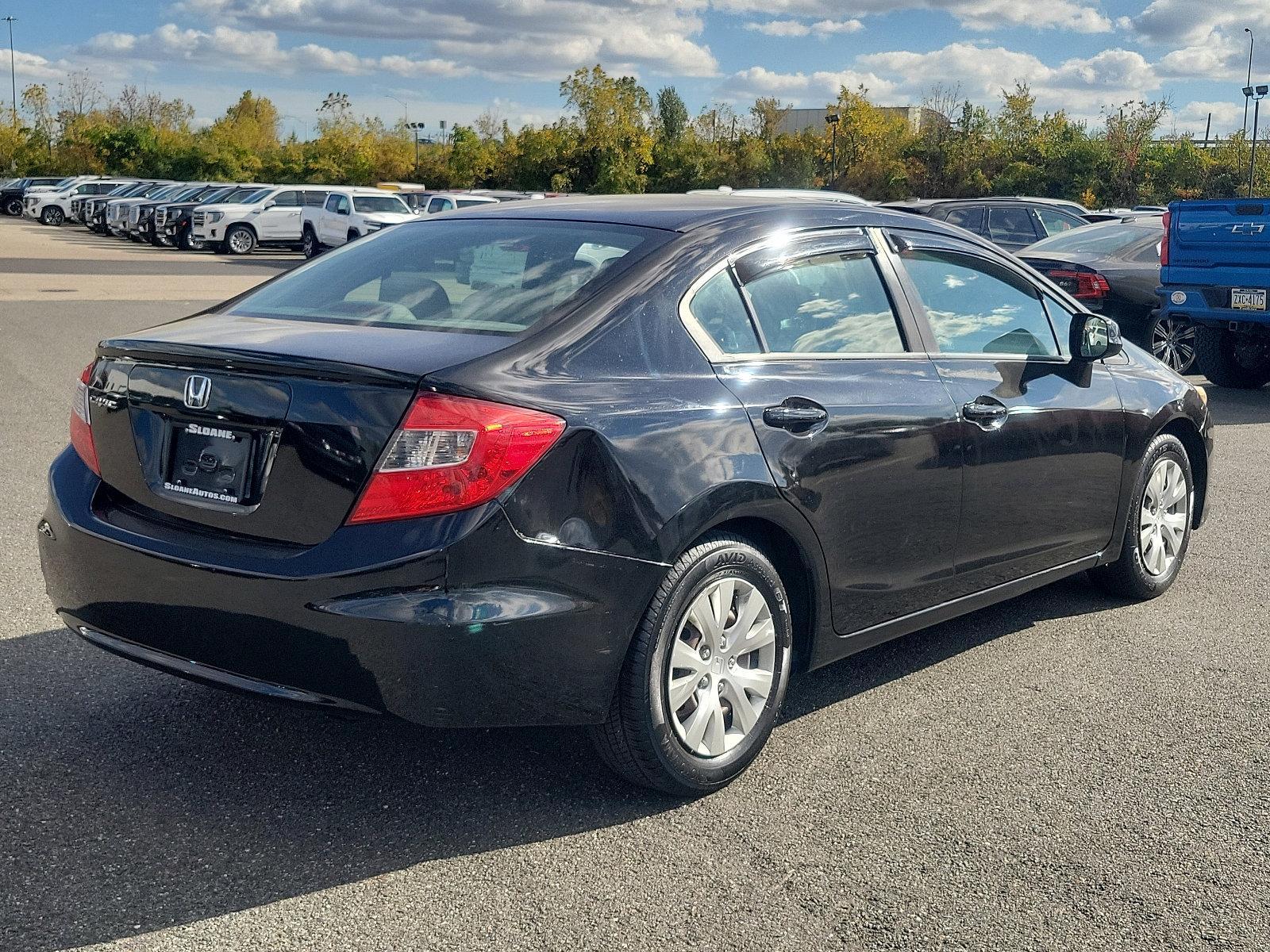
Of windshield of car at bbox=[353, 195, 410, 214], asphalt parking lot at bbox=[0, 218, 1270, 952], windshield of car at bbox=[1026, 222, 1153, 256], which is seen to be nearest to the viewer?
asphalt parking lot at bbox=[0, 218, 1270, 952]

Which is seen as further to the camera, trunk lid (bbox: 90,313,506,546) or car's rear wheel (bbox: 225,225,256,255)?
car's rear wheel (bbox: 225,225,256,255)

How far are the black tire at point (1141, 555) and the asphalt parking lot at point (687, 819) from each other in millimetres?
442

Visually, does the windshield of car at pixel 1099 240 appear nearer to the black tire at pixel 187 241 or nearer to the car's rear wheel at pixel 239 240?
the car's rear wheel at pixel 239 240

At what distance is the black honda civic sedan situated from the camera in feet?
11.0

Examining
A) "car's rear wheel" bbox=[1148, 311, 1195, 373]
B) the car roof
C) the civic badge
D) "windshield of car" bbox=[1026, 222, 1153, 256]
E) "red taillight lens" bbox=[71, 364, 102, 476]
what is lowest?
"car's rear wheel" bbox=[1148, 311, 1195, 373]

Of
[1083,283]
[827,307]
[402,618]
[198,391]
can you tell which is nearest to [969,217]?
[1083,283]

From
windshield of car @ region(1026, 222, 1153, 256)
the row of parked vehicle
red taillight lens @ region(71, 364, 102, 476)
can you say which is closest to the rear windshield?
red taillight lens @ region(71, 364, 102, 476)

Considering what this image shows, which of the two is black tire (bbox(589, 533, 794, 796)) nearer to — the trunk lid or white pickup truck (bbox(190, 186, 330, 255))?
the trunk lid

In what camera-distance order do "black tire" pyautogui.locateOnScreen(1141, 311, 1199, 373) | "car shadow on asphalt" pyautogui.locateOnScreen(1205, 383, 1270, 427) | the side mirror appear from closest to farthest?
the side mirror → "car shadow on asphalt" pyautogui.locateOnScreen(1205, 383, 1270, 427) → "black tire" pyautogui.locateOnScreen(1141, 311, 1199, 373)

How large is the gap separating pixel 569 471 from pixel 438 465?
0.33m

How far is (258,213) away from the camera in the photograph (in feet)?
128

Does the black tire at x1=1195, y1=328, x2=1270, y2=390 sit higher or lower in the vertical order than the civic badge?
lower

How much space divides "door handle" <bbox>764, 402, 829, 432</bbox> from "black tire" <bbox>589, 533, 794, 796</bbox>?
35 centimetres

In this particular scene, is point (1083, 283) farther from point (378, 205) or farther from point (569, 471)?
point (378, 205)
